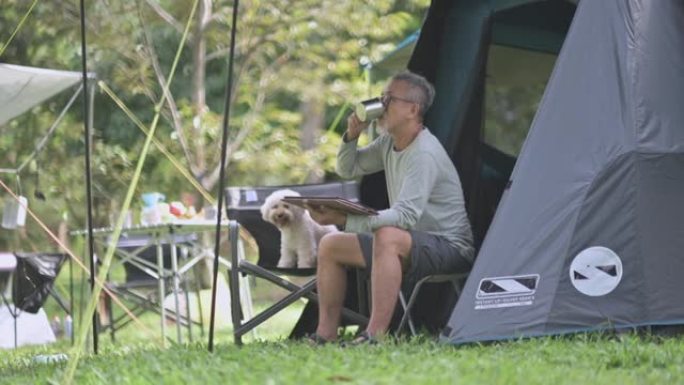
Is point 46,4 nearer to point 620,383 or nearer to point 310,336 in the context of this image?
point 310,336

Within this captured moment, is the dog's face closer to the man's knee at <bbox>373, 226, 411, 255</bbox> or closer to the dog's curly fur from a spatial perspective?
the dog's curly fur

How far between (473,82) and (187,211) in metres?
2.14

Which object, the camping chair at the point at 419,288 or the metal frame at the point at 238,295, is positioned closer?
the camping chair at the point at 419,288

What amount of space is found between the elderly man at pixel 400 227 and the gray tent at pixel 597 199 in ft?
1.34

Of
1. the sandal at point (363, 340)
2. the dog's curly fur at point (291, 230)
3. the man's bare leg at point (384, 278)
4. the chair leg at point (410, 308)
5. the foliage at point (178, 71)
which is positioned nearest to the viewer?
the sandal at point (363, 340)

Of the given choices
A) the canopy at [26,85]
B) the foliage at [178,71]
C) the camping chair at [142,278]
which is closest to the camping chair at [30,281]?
the camping chair at [142,278]

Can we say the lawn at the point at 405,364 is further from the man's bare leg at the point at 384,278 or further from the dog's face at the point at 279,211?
the dog's face at the point at 279,211

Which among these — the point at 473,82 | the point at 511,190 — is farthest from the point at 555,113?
the point at 473,82

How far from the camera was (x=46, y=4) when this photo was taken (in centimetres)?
1321

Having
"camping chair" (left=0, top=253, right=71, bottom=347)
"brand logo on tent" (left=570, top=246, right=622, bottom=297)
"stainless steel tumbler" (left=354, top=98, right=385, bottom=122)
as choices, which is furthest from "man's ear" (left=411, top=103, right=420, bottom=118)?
"camping chair" (left=0, top=253, right=71, bottom=347)

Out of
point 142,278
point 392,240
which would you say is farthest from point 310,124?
point 392,240

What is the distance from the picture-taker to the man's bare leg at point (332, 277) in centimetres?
584

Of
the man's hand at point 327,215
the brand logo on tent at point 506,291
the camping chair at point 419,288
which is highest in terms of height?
the man's hand at point 327,215

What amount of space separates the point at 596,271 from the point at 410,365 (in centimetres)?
95
